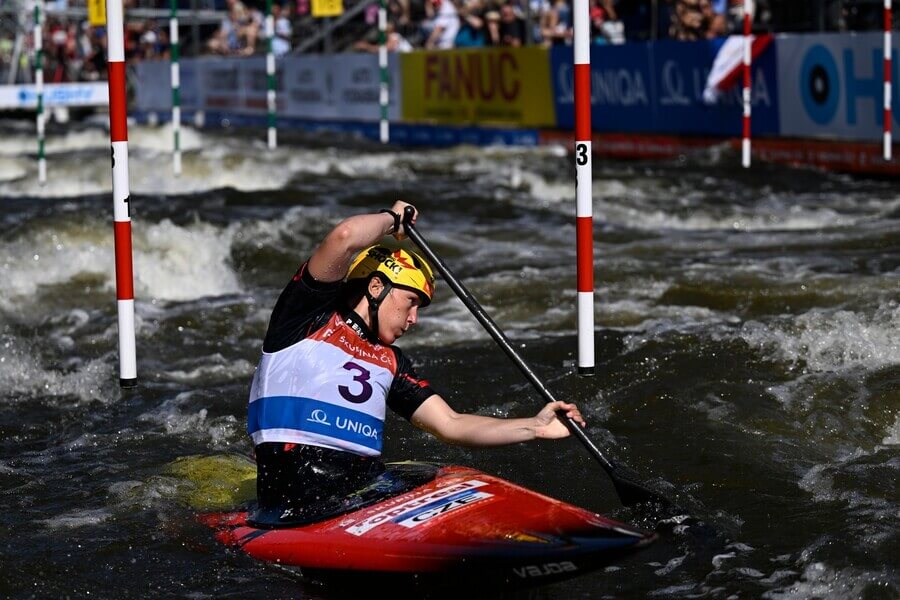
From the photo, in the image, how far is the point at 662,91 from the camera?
46.7ft

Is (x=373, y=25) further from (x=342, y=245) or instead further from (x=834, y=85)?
(x=342, y=245)

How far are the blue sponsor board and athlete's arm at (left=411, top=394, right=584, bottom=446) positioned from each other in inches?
365

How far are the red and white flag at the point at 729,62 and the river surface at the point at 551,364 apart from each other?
28.4 inches

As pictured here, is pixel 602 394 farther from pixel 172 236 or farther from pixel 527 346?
pixel 172 236

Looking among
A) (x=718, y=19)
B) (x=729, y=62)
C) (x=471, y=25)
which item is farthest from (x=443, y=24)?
(x=729, y=62)

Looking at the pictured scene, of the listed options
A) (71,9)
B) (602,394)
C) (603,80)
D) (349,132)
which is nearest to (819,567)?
(602,394)

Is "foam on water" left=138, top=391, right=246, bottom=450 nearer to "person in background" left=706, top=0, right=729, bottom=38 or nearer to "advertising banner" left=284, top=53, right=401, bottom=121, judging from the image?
"person in background" left=706, top=0, right=729, bottom=38

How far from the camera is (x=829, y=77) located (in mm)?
12289

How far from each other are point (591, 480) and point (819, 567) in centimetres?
112

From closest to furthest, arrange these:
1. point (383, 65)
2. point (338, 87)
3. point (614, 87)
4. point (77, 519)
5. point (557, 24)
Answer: point (77, 519)
point (614, 87)
point (557, 24)
point (383, 65)
point (338, 87)

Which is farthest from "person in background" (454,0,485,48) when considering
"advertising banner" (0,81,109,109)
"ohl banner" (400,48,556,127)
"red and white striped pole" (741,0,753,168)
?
"advertising banner" (0,81,109,109)

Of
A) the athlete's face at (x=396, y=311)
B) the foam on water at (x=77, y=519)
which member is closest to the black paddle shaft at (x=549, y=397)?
the athlete's face at (x=396, y=311)

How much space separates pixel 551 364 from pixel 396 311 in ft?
8.76

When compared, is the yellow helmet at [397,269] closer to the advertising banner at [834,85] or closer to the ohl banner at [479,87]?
the advertising banner at [834,85]
